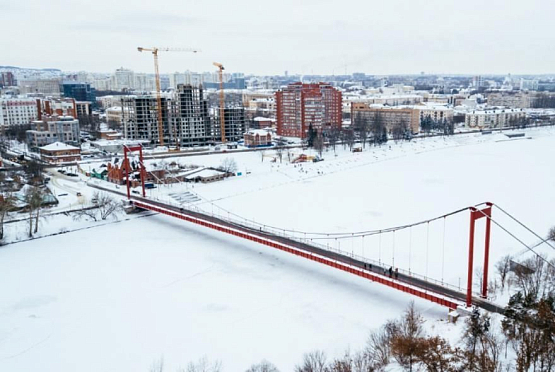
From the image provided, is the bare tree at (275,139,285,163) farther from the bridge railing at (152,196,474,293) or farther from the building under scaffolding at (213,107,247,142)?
the bridge railing at (152,196,474,293)

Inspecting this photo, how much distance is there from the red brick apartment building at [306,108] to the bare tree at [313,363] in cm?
2811

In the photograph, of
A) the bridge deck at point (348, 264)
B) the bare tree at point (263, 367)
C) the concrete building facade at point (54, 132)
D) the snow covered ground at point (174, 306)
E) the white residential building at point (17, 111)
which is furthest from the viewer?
the white residential building at point (17, 111)

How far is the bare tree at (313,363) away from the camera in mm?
7152

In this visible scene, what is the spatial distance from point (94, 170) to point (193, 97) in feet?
39.2

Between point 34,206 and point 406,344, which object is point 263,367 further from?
point 34,206

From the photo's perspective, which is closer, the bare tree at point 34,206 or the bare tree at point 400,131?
the bare tree at point 34,206

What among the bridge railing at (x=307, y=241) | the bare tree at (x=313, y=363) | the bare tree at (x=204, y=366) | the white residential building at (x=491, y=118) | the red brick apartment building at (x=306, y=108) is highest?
the red brick apartment building at (x=306, y=108)

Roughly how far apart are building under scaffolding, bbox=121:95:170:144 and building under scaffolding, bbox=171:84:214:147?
1158 millimetres

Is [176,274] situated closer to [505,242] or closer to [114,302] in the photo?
[114,302]

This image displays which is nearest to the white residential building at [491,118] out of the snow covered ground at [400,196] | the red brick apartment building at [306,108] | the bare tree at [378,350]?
the snow covered ground at [400,196]

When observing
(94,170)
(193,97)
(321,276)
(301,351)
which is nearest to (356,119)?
(193,97)

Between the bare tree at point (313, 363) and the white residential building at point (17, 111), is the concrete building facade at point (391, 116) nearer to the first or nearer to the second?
the white residential building at point (17, 111)

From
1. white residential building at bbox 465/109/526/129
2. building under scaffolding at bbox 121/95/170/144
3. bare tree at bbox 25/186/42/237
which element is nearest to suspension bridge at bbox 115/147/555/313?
bare tree at bbox 25/186/42/237

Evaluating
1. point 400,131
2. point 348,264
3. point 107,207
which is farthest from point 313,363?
point 400,131
